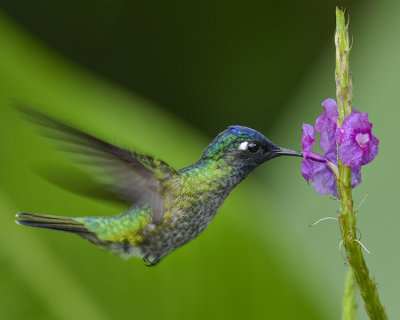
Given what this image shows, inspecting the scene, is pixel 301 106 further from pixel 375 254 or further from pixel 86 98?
pixel 86 98

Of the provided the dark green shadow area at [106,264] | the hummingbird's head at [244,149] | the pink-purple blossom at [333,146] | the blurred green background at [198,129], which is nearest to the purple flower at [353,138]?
the pink-purple blossom at [333,146]

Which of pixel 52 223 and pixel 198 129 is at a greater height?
pixel 198 129

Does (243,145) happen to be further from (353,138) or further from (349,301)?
(349,301)

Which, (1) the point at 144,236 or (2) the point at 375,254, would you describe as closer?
(1) the point at 144,236

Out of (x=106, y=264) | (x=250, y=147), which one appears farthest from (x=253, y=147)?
(x=106, y=264)

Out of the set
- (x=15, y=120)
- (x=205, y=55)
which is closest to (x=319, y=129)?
(x=15, y=120)

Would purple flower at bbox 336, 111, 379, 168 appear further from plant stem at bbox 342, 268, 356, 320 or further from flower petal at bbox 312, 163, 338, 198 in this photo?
plant stem at bbox 342, 268, 356, 320
